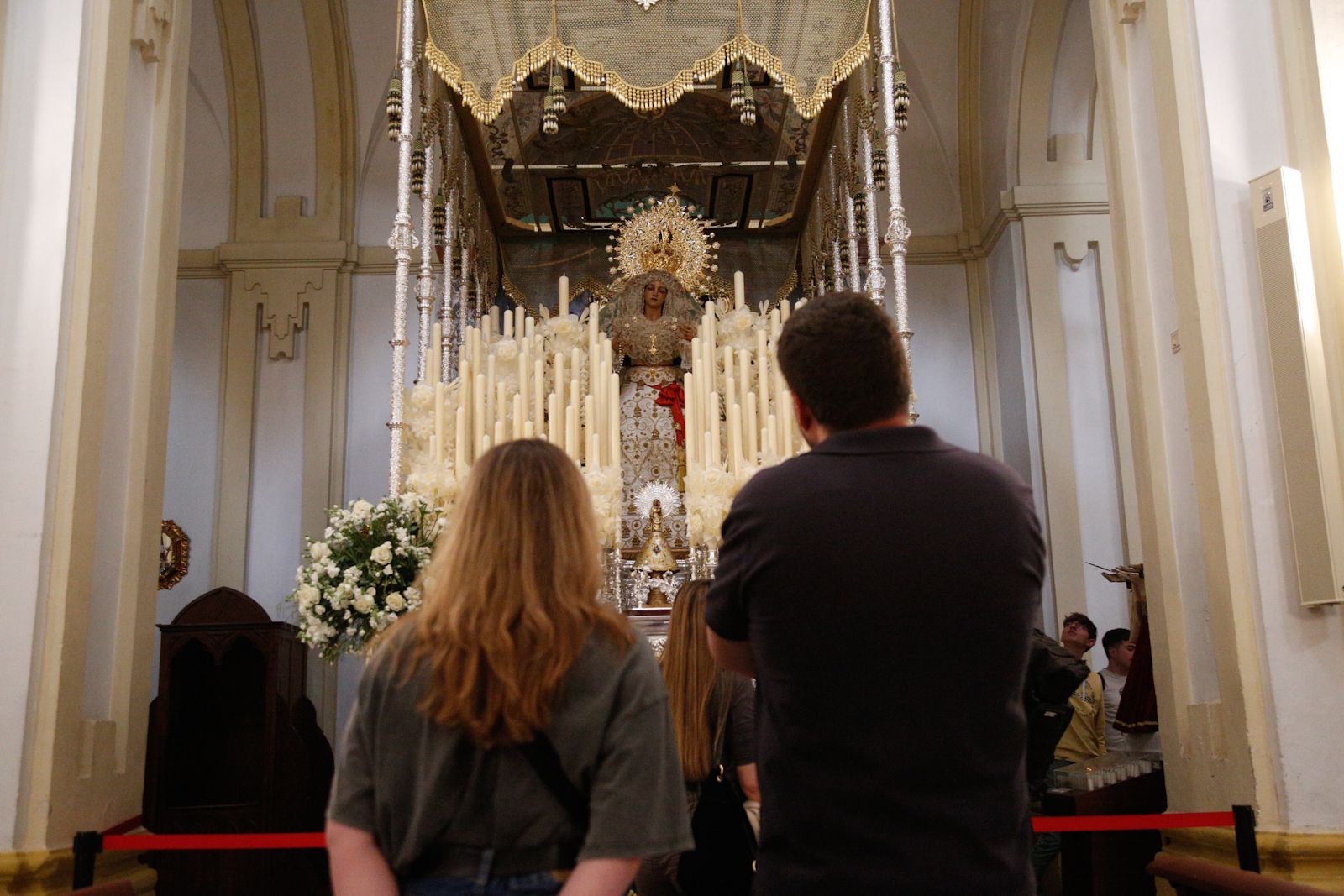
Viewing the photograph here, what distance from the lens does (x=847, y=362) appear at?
2133 millimetres

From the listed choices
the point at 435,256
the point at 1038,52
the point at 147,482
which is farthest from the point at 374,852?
the point at 1038,52

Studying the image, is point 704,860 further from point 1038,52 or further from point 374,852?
point 1038,52

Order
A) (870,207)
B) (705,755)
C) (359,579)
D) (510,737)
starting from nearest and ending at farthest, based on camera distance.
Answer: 1. (510,737)
2. (705,755)
3. (359,579)
4. (870,207)

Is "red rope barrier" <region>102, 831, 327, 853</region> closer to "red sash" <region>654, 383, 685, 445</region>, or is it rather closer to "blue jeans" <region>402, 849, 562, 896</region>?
"blue jeans" <region>402, 849, 562, 896</region>

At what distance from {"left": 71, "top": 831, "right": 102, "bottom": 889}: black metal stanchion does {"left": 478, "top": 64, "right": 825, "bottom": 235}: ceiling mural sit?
17.9ft

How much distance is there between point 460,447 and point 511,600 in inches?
160

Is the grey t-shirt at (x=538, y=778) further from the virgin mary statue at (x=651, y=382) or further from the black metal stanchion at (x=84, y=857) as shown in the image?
the virgin mary statue at (x=651, y=382)

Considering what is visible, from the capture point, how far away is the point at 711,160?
30.7ft

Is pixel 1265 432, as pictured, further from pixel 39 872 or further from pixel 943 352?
pixel 943 352

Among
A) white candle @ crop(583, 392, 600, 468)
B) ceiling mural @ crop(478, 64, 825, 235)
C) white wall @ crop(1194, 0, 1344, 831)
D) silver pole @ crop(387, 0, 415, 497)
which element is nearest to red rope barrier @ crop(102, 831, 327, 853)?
silver pole @ crop(387, 0, 415, 497)

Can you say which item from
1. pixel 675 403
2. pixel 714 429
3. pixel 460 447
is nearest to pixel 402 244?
pixel 460 447

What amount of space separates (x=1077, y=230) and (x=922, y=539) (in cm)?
784

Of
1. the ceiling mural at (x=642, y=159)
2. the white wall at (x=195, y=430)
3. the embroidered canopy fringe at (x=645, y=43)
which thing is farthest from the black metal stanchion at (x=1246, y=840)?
the white wall at (x=195, y=430)

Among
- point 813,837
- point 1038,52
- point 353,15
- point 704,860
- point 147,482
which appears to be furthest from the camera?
point 353,15
